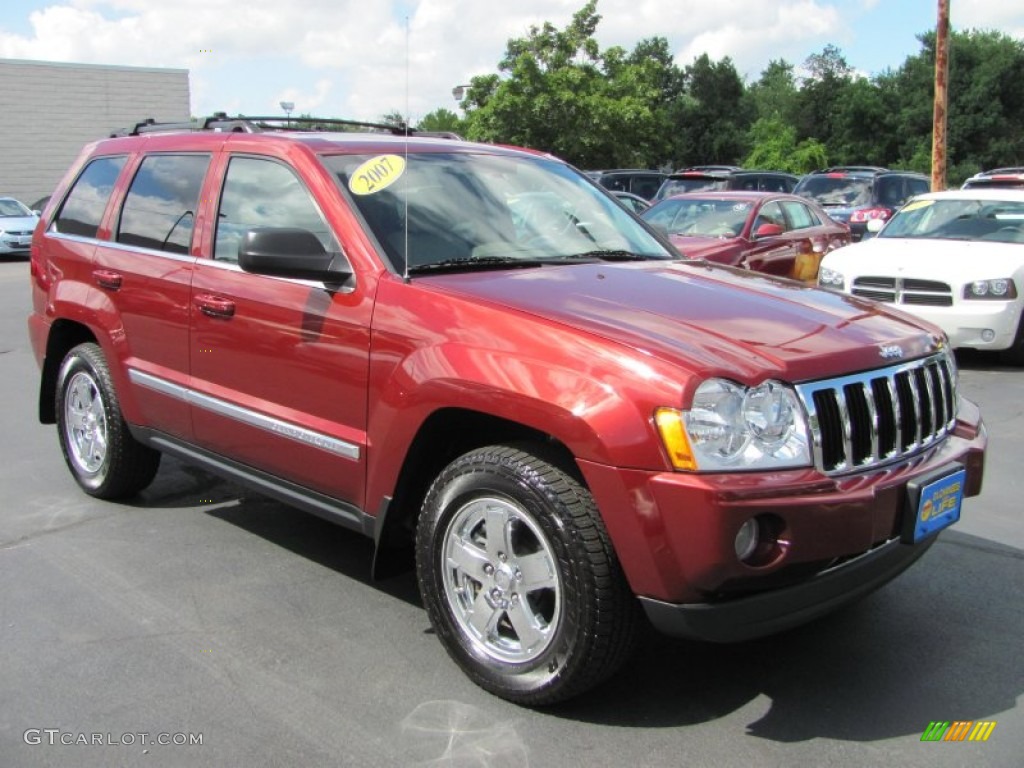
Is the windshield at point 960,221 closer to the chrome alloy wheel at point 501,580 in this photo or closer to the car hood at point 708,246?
the car hood at point 708,246

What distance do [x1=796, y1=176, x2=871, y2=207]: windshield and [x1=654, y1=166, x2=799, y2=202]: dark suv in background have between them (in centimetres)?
57

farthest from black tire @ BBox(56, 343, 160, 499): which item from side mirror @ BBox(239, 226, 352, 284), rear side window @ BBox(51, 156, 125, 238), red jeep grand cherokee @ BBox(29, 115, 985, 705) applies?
side mirror @ BBox(239, 226, 352, 284)

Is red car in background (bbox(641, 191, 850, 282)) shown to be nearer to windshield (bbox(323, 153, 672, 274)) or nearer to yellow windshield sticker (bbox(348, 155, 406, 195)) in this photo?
windshield (bbox(323, 153, 672, 274))

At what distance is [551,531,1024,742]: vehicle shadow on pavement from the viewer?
3232mm

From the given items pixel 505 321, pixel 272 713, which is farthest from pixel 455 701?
pixel 505 321

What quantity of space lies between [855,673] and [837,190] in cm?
1686

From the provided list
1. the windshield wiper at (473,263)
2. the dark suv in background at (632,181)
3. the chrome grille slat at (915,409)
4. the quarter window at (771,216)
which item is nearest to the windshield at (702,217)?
the quarter window at (771,216)

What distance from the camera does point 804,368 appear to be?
3.03m

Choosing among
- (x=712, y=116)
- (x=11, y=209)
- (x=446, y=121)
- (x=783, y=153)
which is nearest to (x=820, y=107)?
(x=712, y=116)

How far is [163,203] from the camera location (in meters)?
4.78

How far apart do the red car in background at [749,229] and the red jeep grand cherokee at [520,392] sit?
6.96m

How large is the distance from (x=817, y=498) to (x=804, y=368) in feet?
1.32

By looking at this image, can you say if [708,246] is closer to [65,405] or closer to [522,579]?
[65,405]

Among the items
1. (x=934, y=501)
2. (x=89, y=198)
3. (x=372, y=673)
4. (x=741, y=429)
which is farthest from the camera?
(x=89, y=198)
